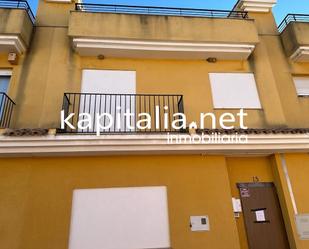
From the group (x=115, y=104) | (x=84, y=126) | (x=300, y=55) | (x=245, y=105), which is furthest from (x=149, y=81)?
(x=300, y=55)

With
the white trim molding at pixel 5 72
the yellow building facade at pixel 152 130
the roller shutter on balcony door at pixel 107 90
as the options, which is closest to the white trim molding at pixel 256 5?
the yellow building facade at pixel 152 130

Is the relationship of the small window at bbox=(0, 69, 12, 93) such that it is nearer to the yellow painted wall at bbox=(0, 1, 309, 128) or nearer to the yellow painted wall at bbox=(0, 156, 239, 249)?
the yellow painted wall at bbox=(0, 1, 309, 128)

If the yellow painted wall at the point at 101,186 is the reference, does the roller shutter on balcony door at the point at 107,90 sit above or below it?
above

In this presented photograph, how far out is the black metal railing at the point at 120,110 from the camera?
6.92 m

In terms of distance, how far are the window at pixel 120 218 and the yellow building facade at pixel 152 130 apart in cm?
3

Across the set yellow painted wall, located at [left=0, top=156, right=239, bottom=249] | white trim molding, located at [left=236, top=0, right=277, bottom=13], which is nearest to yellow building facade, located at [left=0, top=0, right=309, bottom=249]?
yellow painted wall, located at [left=0, top=156, right=239, bottom=249]

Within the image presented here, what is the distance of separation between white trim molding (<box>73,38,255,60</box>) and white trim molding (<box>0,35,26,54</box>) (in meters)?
1.52

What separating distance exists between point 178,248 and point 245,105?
4506mm

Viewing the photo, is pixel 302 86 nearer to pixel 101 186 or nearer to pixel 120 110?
pixel 120 110

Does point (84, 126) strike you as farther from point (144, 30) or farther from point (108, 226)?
point (144, 30)

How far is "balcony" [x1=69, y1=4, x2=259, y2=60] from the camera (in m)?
7.57

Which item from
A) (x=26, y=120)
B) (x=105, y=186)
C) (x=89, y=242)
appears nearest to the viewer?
(x=89, y=242)

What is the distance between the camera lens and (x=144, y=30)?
7.81 metres

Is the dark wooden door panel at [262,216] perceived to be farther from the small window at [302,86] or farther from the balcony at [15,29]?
the balcony at [15,29]
